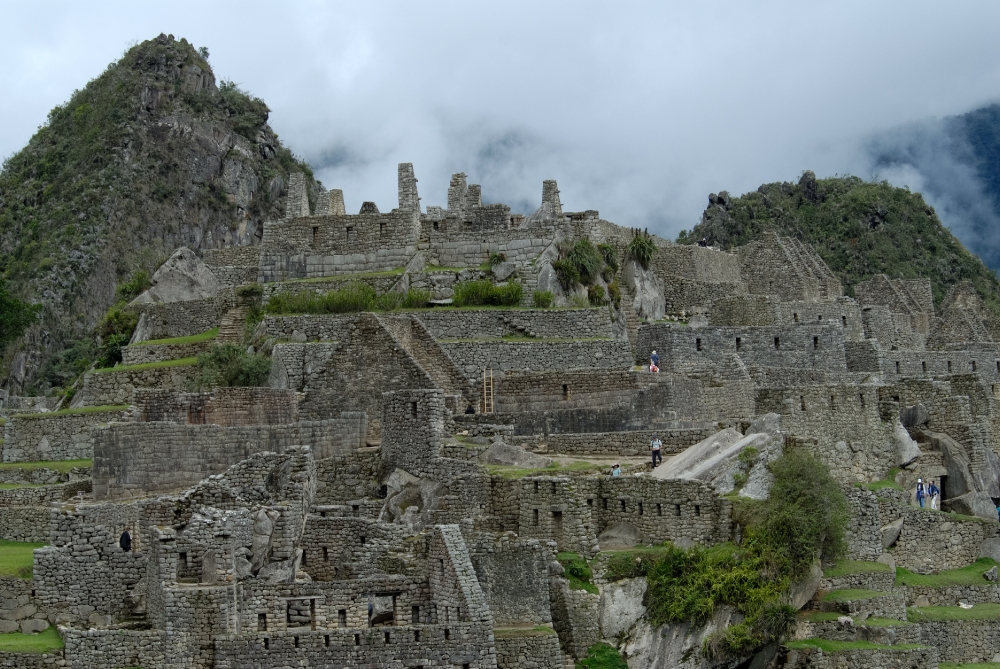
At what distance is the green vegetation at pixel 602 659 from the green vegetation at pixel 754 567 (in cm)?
95

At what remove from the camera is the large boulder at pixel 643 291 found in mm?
46969

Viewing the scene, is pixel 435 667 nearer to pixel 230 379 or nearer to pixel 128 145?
pixel 230 379

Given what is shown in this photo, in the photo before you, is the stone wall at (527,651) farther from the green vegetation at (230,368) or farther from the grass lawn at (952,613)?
the green vegetation at (230,368)

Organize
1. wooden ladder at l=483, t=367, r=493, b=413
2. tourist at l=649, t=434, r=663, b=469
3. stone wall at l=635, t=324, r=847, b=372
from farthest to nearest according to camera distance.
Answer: stone wall at l=635, t=324, r=847, b=372, wooden ladder at l=483, t=367, r=493, b=413, tourist at l=649, t=434, r=663, b=469

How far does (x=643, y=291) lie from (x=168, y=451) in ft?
63.8

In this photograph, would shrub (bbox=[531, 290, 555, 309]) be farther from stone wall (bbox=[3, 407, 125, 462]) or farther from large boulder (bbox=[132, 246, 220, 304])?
stone wall (bbox=[3, 407, 125, 462])

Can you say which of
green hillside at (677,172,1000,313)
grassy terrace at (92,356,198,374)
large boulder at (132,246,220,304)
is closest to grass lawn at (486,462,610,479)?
grassy terrace at (92,356,198,374)

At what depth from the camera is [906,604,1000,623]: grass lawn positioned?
117 ft

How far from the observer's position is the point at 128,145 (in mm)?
108875

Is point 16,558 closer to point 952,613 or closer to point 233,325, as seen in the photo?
point 233,325

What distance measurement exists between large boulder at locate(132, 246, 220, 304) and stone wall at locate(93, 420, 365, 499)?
13740mm

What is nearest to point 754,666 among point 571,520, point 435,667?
point 571,520

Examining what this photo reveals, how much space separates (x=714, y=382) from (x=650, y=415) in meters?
3.81

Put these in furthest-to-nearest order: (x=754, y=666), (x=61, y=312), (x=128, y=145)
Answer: (x=128, y=145) < (x=61, y=312) < (x=754, y=666)
